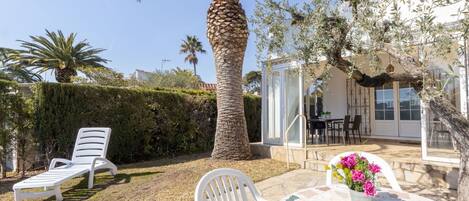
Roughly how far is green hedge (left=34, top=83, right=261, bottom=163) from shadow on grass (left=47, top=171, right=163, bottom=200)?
1.79 meters

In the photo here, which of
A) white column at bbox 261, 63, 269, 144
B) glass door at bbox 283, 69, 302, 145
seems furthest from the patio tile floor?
A: white column at bbox 261, 63, 269, 144

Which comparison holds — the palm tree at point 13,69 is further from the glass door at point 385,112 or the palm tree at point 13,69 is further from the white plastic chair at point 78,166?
the glass door at point 385,112

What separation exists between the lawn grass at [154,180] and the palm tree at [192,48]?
36512mm

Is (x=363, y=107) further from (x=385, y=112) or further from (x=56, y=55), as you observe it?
(x=56, y=55)

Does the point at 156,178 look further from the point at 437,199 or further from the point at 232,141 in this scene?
the point at 437,199

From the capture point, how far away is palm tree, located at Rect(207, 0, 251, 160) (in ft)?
30.0

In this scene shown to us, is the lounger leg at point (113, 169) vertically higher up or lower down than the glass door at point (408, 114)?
lower down

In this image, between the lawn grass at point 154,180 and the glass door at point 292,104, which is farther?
the glass door at point 292,104

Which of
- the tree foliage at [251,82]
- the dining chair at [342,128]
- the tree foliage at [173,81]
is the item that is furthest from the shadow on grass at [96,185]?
the tree foliage at [251,82]

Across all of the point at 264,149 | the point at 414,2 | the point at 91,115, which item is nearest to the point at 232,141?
the point at 264,149

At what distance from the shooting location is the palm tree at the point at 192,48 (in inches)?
1781

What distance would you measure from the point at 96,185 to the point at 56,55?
16.2 m

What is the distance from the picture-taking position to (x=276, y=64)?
10070mm

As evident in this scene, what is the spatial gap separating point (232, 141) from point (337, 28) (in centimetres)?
536
